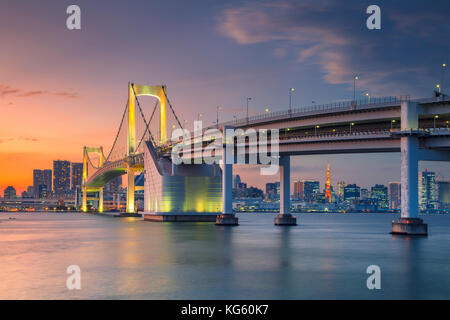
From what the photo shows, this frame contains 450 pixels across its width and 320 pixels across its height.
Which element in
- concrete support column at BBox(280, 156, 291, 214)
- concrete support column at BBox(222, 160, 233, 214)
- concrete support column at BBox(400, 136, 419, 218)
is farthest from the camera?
concrete support column at BBox(280, 156, 291, 214)

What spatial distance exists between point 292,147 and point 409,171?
16231mm

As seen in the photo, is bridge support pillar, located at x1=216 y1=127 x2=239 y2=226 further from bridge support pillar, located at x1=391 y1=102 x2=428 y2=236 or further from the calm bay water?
the calm bay water

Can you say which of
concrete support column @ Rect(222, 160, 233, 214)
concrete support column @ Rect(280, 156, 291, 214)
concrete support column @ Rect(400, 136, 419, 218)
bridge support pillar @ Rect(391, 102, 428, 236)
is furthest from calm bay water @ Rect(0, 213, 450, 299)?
concrete support column @ Rect(280, 156, 291, 214)

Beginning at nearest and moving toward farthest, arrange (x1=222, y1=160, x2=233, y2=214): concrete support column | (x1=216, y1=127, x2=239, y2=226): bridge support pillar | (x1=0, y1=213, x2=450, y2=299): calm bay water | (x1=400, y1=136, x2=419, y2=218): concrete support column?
(x1=0, y1=213, x2=450, y2=299): calm bay water, (x1=400, y1=136, x2=419, y2=218): concrete support column, (x1=216, y1=127, x2=239, y2=226): bridge support pillar, (x1=222, y1=160, x2=233, y2=214): concrete support column

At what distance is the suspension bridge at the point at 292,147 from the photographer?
2016 inches

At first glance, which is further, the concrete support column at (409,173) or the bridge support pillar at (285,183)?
the bridge support pillar at (285,183)

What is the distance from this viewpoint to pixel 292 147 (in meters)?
64.1

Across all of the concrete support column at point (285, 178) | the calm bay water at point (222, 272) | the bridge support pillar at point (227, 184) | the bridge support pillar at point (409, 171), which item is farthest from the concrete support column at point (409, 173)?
the bridge support pillar at point (227, 184)

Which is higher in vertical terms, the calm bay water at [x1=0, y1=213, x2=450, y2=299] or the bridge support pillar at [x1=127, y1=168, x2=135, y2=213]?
the bridge support pillar at [x1=127, y1=168, x2=135, y2=213]

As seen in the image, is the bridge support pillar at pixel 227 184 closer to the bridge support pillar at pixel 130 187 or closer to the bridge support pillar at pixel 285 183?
the bridge support pillar at pixel 285 183

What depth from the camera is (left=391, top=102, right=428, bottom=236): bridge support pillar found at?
50406 mm
